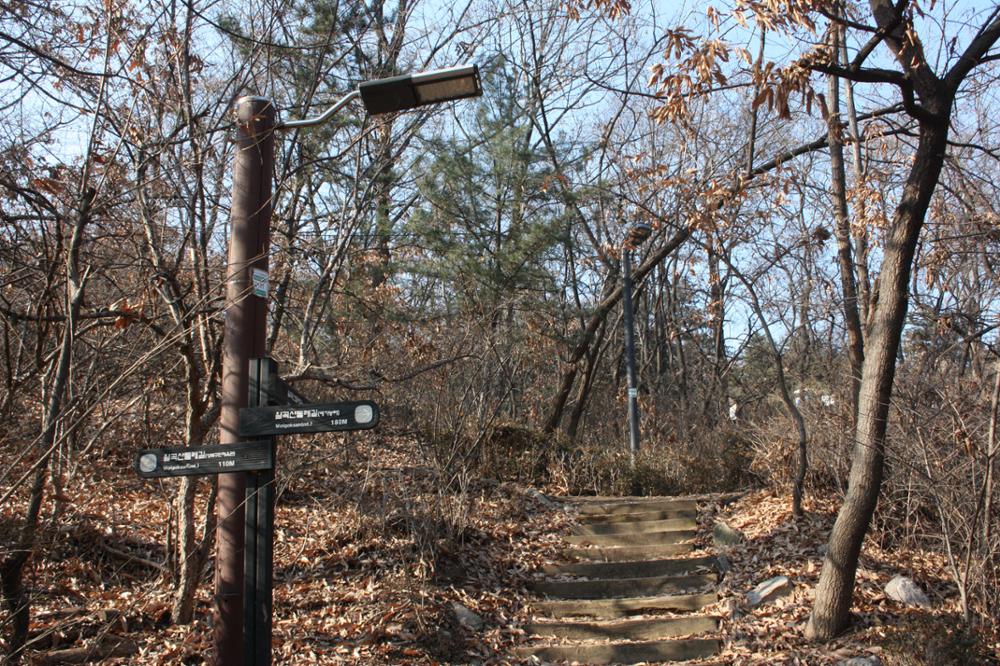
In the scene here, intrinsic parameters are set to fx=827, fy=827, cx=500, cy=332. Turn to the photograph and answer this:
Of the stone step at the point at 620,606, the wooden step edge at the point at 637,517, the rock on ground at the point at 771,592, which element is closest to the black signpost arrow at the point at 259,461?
the stone step at the point at 620,606

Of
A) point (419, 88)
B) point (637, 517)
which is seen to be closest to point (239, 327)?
point (419, 88)

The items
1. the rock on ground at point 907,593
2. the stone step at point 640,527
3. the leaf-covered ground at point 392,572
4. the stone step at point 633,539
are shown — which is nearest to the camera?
the leaf-covered ground at point 392,572

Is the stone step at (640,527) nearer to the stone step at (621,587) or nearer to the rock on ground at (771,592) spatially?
the stone step at (621,587)

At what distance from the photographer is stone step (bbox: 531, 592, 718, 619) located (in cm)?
798

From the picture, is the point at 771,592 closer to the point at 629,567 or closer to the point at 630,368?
A: the point at 629,567

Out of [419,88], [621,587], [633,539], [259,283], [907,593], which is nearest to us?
[259,283]

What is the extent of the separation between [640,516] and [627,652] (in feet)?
Answer: 10.5

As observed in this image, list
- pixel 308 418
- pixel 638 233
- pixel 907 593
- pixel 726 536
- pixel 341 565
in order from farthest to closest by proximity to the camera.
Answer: pixel 638 233, pixel 726 536, pixel 341 565, pixel 907 593, pixel 308 418

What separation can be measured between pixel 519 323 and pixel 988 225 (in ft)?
22.6

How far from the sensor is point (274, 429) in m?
4.13

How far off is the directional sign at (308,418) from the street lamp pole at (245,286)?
0.22m

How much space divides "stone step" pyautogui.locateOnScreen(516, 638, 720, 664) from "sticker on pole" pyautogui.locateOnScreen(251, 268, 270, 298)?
4.23 metres

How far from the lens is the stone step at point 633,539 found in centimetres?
959

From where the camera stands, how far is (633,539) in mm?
9648
